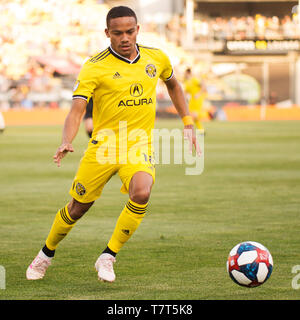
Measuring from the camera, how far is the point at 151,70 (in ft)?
22.9

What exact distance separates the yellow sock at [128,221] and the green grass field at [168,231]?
12.5 inches

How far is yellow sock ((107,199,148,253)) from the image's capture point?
22.0ft

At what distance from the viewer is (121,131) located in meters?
6.93

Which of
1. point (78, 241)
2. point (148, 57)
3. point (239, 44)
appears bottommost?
point (78, 241)

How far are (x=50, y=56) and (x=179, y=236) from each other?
3891 cm

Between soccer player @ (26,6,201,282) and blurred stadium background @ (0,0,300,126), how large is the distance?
3367 cm

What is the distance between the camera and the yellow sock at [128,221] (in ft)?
22.0

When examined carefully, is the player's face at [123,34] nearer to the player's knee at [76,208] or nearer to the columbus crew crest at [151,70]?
the columbus crew crest at [151,70]

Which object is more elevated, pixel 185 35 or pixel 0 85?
pixel 185 35

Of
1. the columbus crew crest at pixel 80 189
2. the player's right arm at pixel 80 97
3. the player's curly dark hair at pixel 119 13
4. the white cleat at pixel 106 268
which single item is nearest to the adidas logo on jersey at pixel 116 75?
the player's right arm at pixel 80 97

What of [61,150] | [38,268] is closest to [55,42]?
[38,268]
